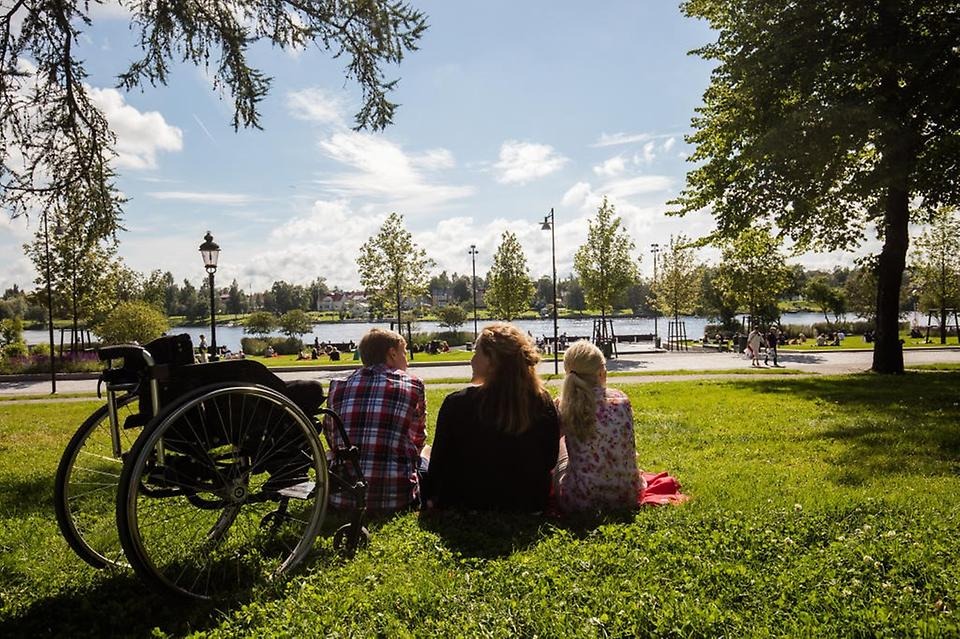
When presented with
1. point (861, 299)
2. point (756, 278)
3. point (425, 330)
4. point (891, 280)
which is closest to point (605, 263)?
point (756, 278)

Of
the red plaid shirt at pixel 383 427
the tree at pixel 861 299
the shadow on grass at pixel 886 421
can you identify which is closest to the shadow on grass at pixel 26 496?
the red plaid shirt at pixel 383 427

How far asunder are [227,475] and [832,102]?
14.4m

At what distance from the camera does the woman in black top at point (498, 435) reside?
181 inches

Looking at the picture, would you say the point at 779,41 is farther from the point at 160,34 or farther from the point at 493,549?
the point at 493,549

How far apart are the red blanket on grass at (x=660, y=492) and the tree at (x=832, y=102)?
10.5 metres

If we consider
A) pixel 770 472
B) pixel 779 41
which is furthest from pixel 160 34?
pixel 779 41

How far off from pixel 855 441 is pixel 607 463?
15.6 ft

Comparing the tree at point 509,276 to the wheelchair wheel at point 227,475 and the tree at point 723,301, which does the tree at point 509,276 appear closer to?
the tree at point 723,301

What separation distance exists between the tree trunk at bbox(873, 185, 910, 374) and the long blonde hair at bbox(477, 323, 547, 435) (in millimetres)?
17053

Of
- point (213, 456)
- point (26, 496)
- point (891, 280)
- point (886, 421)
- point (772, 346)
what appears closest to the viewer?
point (213, 456)

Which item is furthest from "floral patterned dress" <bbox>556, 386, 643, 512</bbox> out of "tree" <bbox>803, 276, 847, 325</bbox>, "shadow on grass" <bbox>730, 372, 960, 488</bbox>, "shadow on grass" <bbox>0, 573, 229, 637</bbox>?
"tree" <bbox>803, 276, 847, 325</bbox>

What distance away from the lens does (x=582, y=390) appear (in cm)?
481

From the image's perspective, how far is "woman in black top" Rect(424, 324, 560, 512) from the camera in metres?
4.60

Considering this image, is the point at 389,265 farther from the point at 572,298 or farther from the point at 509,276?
the point at 572,298
